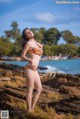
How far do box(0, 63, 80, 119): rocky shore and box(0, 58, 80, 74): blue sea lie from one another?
0.07m

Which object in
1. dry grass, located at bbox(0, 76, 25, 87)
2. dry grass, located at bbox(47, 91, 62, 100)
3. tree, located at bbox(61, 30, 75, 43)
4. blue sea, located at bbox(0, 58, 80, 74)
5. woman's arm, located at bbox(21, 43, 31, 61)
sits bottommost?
dry grass, located at bbox(47, 91, 62, 100)

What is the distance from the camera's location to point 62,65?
475 centimetres

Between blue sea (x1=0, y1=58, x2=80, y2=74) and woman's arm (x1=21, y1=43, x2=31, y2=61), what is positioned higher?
woman's arm (x1=21, y1=43, x2=31, y2=61)

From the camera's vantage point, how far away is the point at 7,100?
4.40 meters

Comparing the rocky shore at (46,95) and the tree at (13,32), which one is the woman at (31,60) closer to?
the rocky shore at (46,95)

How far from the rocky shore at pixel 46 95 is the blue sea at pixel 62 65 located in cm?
7

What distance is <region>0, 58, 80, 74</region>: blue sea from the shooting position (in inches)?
180

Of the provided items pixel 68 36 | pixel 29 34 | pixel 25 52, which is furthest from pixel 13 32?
pixel 25 52

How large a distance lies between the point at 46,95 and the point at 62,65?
21.7 inches

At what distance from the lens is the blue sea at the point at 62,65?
4.57 metres

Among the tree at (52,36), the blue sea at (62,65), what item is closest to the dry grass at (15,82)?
the blue sea at (62,65)

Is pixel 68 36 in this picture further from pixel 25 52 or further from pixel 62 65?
pixel 25 52

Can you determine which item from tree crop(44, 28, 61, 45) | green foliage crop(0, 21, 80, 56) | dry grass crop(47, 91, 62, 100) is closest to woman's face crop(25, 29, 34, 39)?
green foliage crop(0, 21, 80, 56)

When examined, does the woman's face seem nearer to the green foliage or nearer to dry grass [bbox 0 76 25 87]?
the green foliage
